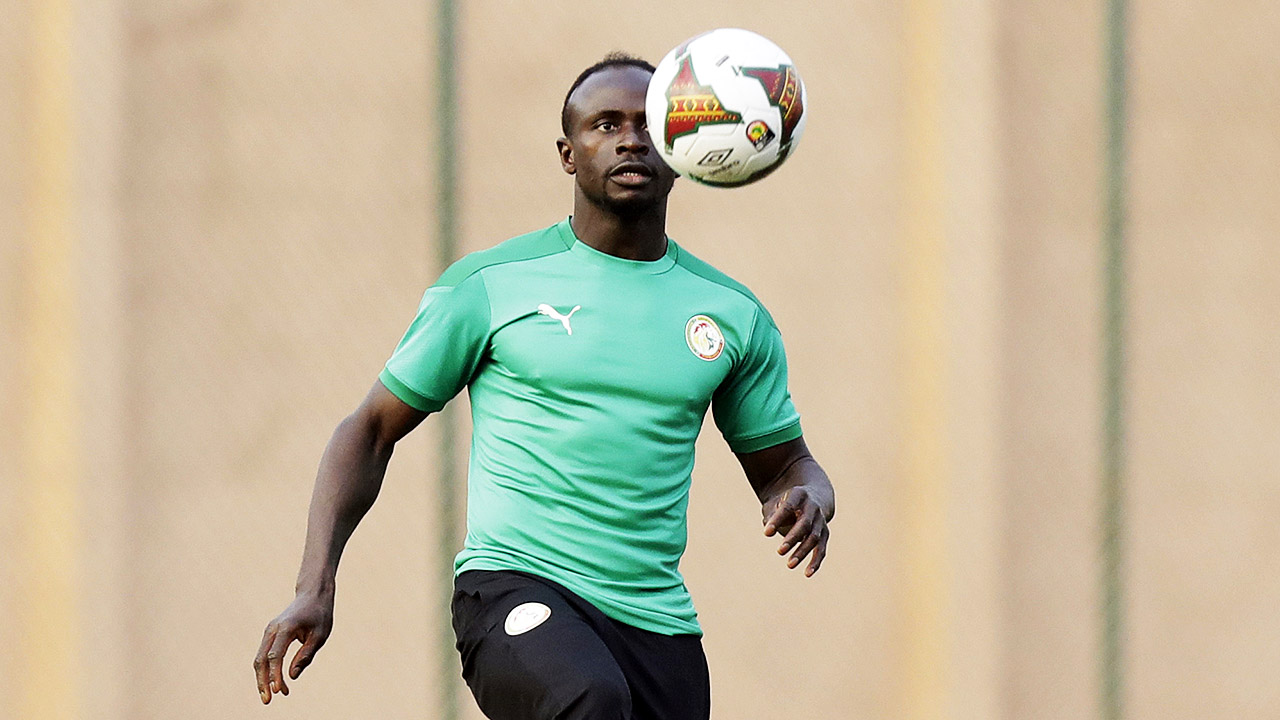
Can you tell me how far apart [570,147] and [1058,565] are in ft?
12.9

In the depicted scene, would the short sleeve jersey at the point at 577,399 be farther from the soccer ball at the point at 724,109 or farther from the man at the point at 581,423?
the soccer ball at the point at 724,109

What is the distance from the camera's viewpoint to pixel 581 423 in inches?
133

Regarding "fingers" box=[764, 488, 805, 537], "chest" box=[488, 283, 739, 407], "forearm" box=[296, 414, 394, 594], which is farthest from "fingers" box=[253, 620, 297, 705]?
"fingers" box=[764, 488, 805, 537]

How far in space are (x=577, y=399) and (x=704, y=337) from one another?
1.18 ft

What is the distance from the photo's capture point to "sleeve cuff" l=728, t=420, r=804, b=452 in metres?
3.80

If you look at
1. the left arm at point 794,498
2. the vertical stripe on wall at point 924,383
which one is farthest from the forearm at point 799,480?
the vertical stripe on wall at point 924,383

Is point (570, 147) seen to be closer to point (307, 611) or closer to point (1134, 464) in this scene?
point (307, 611)

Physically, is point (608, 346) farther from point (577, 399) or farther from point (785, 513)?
point (785, 513)

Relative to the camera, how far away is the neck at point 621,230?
3.57m

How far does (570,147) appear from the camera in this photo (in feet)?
11.9

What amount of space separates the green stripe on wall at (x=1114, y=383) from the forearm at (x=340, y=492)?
4198 millimetres

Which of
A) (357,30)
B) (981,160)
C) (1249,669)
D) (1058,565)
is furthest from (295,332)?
(1249,669)

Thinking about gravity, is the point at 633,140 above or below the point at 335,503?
above

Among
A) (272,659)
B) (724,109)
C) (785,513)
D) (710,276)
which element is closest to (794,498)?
(785,513)
